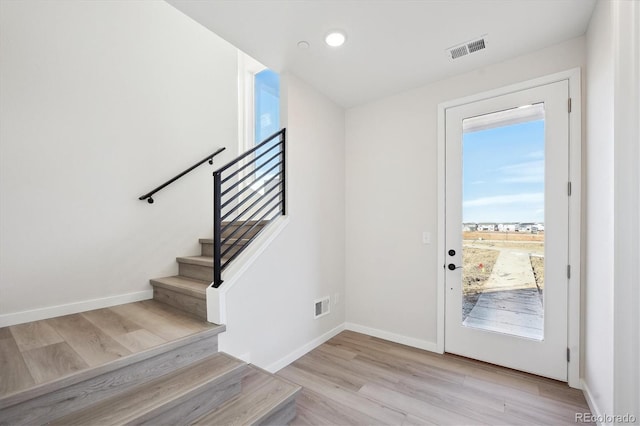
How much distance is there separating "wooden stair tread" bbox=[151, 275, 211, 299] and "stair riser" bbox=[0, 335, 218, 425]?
42 centimetres

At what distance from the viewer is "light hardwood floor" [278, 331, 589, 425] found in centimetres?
182

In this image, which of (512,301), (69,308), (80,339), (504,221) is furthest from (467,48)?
(69,308)

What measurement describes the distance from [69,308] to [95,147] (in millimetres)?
1398

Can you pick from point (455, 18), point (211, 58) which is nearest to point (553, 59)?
point (455, 18)

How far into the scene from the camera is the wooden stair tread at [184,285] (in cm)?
216

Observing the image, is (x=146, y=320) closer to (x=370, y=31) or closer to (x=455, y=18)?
(x=370, y=31)

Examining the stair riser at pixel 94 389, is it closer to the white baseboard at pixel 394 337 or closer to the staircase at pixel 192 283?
the staircase at pixel 192 283

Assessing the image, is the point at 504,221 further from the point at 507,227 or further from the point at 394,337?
the point at 394,337

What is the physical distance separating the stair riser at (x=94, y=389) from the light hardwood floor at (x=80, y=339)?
0.07 meters

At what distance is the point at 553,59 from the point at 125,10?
3.90 meters

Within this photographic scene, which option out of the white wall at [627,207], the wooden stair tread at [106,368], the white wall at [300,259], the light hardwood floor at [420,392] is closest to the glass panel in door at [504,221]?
the light hardwood floor at [420,392]

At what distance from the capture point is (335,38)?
7.06 ft

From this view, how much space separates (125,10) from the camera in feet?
8.67

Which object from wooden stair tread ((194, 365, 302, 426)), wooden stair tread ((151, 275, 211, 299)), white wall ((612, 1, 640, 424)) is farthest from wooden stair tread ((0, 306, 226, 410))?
white wall ((612, 1, 640, 424))
